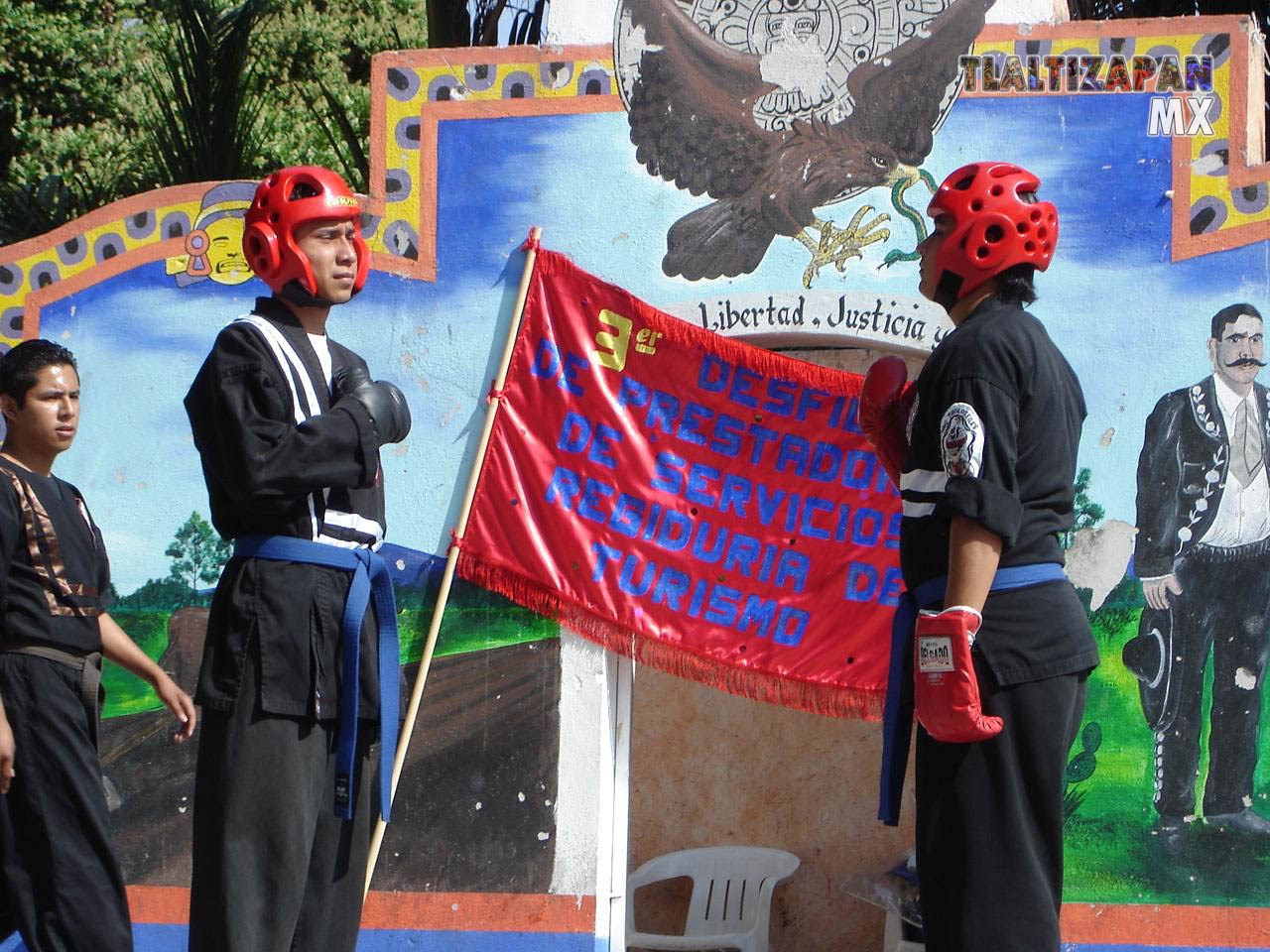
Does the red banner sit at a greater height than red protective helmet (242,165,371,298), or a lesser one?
lesser

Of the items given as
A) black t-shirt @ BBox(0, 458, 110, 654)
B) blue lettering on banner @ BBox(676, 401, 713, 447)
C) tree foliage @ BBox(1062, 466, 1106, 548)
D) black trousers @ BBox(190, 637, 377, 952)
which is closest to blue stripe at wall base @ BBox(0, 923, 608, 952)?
black t-shirt @ BBox(0, 458, 110, 654)

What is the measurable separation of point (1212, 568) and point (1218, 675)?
1.23 ft

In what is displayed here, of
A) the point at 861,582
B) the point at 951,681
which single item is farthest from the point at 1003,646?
the point at 861,582

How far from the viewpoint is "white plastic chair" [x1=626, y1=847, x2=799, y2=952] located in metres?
6.66

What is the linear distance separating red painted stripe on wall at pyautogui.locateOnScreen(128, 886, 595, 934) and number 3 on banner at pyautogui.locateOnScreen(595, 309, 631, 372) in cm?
196

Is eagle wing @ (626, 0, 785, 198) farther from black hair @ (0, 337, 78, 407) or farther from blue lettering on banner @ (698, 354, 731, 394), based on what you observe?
black hair @ (0, 337, 78, 407)

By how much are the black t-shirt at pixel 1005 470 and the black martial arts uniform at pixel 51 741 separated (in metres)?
2.52

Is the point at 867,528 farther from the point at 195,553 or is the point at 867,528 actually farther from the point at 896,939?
the point at 195,553

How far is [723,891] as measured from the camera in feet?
22.7

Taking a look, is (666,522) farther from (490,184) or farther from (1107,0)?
(1107,0)

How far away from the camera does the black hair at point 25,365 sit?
4.84 metres

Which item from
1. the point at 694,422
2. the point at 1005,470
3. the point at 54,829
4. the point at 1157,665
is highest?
the point at 694,422

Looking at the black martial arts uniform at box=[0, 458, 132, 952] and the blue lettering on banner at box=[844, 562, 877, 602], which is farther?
the blue lettering on banner at box=[844, 562, 877, 602]

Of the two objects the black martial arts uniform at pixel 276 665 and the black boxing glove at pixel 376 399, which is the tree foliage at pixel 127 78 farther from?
the black martial arts uniform at pixel 276 665
